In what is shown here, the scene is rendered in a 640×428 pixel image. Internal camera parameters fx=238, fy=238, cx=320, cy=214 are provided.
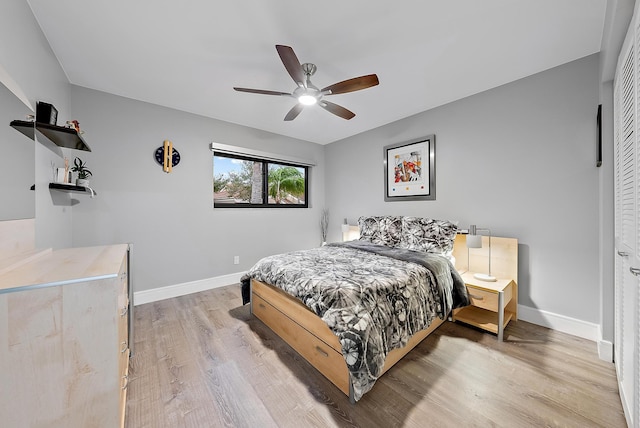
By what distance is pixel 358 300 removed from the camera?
158cm

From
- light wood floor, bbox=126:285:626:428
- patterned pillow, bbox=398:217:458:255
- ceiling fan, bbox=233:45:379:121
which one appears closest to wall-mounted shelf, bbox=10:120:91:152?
ceiling fan, bbox=233:45:379:121

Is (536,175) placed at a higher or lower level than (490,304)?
higher

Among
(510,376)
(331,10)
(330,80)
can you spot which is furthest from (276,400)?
(330,80)

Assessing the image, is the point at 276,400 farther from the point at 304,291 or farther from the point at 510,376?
the point at 510,376

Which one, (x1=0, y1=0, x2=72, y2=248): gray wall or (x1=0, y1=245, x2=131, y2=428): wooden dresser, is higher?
(x1=0, y1=0, x2=72, y2=248): gray wall

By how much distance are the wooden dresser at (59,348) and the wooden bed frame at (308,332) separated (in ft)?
3.60

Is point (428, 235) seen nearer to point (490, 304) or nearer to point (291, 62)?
point (490, 304)

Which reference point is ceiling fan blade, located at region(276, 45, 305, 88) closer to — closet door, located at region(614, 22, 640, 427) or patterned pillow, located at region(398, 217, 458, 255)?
closet door, located at region(614, 22, 640, 427)

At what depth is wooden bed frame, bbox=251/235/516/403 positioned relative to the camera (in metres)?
1.57

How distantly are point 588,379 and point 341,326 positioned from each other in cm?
176

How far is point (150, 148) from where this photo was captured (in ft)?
9.78

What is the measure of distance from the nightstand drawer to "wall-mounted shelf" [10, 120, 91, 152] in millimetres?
3452

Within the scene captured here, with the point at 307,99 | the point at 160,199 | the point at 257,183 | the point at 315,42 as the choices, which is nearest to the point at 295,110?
the point at 307,99

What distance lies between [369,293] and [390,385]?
62cm
